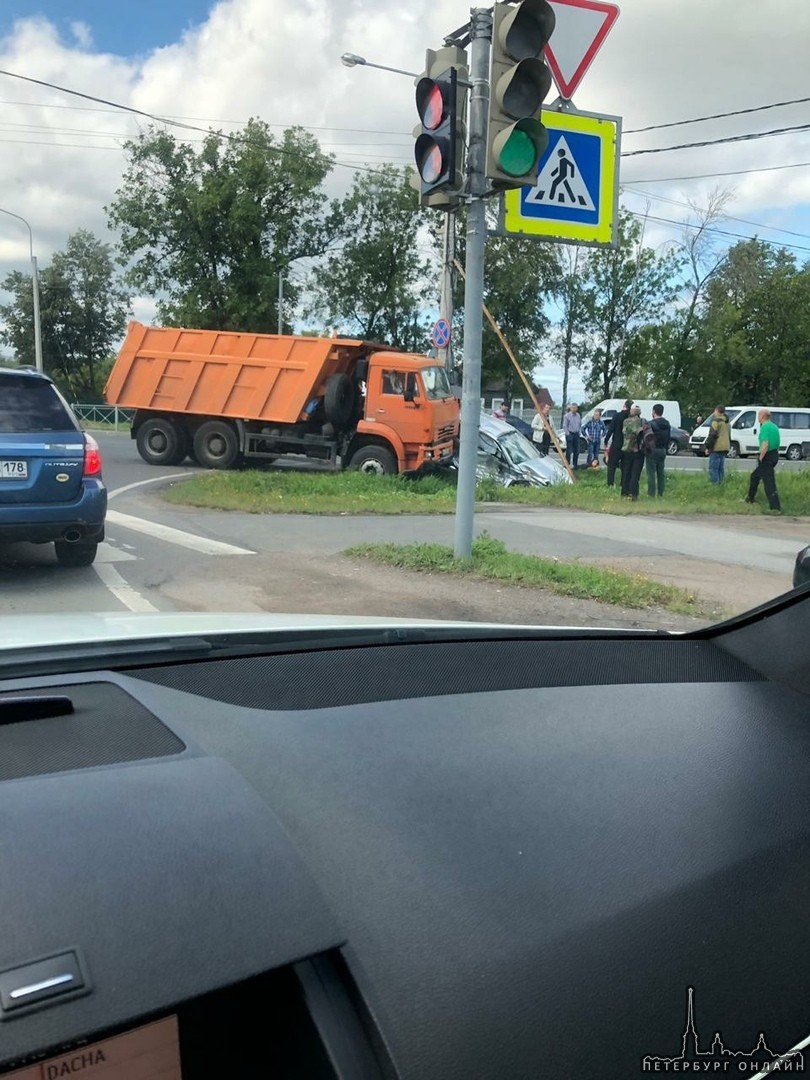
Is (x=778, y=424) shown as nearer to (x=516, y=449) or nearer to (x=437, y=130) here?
(x=516, y=449)

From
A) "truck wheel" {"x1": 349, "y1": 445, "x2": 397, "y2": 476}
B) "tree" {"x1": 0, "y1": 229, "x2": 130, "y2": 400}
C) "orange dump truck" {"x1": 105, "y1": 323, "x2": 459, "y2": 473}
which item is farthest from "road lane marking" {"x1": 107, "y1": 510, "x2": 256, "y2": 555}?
"tree" {"x1": 0, "y1": 229, "x2": 130, "y2": 400}

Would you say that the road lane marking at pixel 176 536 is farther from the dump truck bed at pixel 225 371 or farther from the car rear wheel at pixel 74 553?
the dump truck bed at pixel 225 371

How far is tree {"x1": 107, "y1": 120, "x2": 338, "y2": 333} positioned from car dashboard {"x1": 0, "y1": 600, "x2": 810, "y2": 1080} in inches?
1684

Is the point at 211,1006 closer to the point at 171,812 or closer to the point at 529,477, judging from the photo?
the point at 171,812

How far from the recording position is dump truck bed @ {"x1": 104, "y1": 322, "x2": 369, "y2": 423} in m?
19.4

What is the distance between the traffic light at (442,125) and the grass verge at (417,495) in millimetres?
6548

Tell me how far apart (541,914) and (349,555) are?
8508mm

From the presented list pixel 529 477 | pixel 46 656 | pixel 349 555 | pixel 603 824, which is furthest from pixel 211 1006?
pixel 529 477

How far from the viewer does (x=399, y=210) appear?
44.8 meters

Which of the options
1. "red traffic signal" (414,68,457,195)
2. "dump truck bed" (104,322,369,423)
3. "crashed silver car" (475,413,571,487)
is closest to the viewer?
"red traffic signal" (414,68,457,195)

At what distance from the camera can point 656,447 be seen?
17469 mm

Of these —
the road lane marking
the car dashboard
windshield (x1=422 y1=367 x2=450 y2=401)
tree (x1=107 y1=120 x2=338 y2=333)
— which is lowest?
the road lane marking

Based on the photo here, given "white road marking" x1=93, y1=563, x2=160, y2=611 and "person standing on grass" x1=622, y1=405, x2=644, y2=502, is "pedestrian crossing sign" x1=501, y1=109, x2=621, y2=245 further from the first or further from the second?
"person standing on grass" x1=622, y1=405, x2=644, y2=502

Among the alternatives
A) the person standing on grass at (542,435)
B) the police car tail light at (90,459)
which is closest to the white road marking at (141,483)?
the police car tail light at (90,459)
